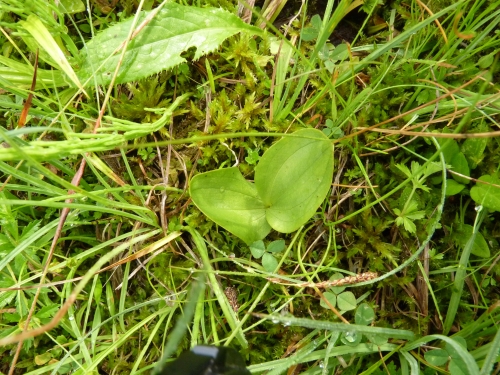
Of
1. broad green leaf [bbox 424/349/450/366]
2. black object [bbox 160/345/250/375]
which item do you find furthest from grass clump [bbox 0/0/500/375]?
black object [bbox 160/345/250/375]

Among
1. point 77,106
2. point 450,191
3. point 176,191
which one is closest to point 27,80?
point 77,106

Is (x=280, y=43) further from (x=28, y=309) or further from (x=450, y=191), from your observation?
(x=28, y=309)

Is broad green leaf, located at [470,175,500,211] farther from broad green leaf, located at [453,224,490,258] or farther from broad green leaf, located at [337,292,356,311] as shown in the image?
broad green leaf, located at [337,292,356,311]

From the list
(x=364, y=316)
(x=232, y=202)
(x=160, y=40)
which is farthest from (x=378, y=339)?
(x=160, y=40)

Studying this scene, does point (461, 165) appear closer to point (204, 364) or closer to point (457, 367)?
point (457, 367)

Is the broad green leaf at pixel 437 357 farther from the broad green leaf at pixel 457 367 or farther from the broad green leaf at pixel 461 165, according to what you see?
the broad green leaf at pixel 461 165

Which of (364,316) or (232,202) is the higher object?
(232,202)
